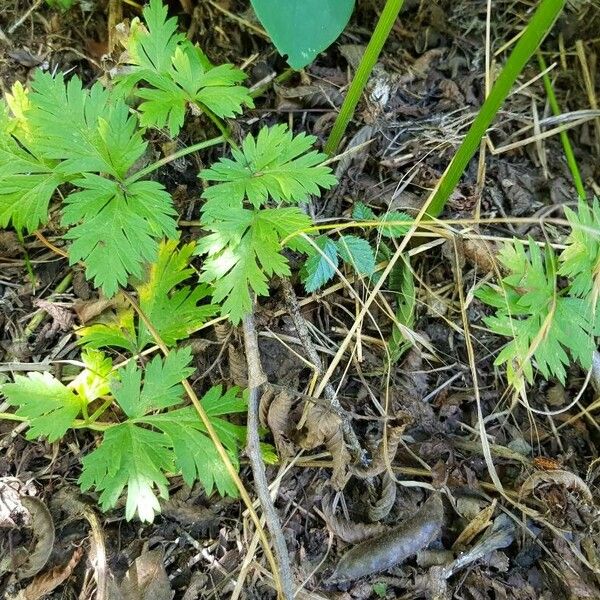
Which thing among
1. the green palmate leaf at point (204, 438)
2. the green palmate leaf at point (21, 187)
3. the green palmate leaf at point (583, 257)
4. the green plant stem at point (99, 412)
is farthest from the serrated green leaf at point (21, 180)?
the green palmate leaf at point (583, 257)

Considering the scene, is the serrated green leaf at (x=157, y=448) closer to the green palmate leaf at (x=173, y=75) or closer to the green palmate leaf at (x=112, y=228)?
the green palmate leaf at (x=112, y=228)

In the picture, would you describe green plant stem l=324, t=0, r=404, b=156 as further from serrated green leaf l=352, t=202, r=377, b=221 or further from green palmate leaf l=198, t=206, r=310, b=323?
green palmate leaf l=198, t=206, r=310, b=323

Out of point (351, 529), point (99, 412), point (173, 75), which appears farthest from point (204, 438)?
point (173, 75)

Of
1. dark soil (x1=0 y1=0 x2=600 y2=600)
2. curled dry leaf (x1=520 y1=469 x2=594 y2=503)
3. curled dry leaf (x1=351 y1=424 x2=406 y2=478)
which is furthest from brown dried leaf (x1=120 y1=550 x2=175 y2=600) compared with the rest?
curled dry leaf (x1=520 y1=469 x2=594 y2=503)

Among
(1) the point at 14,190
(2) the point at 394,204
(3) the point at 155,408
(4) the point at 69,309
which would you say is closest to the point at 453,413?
(2) the point at 394,204

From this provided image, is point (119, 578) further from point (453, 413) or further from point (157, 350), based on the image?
point (453, 413)

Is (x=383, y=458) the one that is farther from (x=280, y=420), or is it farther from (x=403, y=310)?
(x=403, y=310)
